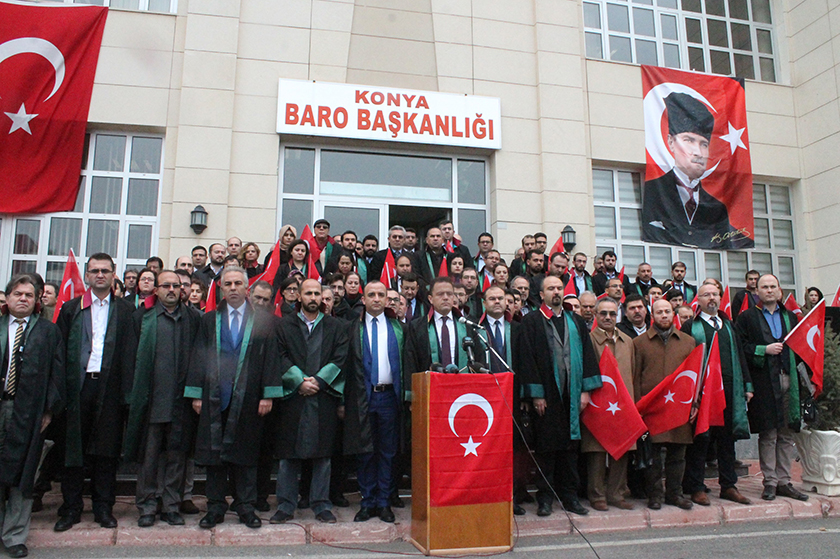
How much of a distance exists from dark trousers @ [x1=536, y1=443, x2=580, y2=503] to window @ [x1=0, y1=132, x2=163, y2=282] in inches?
300

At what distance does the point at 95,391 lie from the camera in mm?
5508

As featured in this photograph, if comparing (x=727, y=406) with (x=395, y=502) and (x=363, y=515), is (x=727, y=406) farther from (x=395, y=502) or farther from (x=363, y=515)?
(x=363, y=515)

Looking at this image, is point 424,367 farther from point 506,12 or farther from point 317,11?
point 506,12

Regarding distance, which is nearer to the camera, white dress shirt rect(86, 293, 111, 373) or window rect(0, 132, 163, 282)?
white dress shirt rect(86, 293, 111, 373)

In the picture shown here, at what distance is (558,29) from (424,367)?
9.23 metres

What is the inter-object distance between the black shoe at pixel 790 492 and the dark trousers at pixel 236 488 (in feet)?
16.9

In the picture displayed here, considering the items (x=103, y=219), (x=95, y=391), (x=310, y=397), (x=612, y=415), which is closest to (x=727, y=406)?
(x=612, y=415)

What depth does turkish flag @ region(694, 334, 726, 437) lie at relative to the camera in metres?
6.29

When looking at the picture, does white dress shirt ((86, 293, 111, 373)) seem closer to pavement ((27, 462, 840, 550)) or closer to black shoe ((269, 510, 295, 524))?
pavement ((27, 462, 840, 550))

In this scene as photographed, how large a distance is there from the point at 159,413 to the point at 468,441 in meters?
2.54

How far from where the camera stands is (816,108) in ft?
46.0

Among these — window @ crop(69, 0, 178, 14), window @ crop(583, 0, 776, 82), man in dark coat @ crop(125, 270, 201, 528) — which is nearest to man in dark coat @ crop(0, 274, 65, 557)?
man in dark coat @ crop(125, 270, 201, 528)

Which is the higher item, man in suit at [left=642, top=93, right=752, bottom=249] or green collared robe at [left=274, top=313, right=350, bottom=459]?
man in suit at [left=642, top=93, right=752, bottom=249]

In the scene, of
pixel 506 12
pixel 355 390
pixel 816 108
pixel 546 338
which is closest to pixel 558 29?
pixel 506 12
